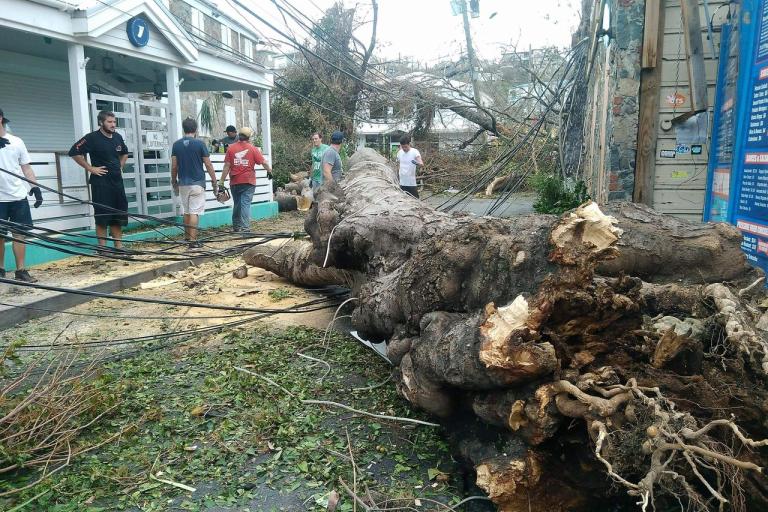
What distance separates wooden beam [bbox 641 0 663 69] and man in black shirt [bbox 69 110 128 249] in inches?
253

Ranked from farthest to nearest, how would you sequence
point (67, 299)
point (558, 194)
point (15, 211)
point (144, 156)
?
point (144, 156) → point (558, 194) → point (15, 211) → point (67, 299)

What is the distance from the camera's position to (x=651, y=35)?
19.0 feet

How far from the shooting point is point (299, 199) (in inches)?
606

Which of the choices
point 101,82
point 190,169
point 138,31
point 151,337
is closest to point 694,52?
point 151,337

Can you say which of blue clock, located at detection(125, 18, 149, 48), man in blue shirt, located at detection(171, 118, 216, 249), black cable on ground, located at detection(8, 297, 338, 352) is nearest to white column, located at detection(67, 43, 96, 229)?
blue clock, located at detection(125, 18, 149, 48)

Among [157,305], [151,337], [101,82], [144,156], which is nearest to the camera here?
[151,337]

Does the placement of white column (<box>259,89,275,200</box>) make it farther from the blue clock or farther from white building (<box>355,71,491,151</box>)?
the blue clock

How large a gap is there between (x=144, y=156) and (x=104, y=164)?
2.93 m

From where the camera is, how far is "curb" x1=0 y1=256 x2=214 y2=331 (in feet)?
17.0

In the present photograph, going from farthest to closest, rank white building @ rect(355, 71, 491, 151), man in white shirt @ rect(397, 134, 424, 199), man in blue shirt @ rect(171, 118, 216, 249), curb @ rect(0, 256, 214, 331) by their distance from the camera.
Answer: white building @ rect(355, 71, 491, 151) → man in white shirt @ rect(397, 134, 424, 199) → man in blue shirt @ rect(171, 118, 216, 249) → curb @ rect(0, 256, 214, 331)

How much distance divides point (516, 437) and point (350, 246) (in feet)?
8.20

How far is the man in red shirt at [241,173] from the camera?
980cm

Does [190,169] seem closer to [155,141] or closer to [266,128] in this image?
[155,141]

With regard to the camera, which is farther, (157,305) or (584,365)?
(157,305)
